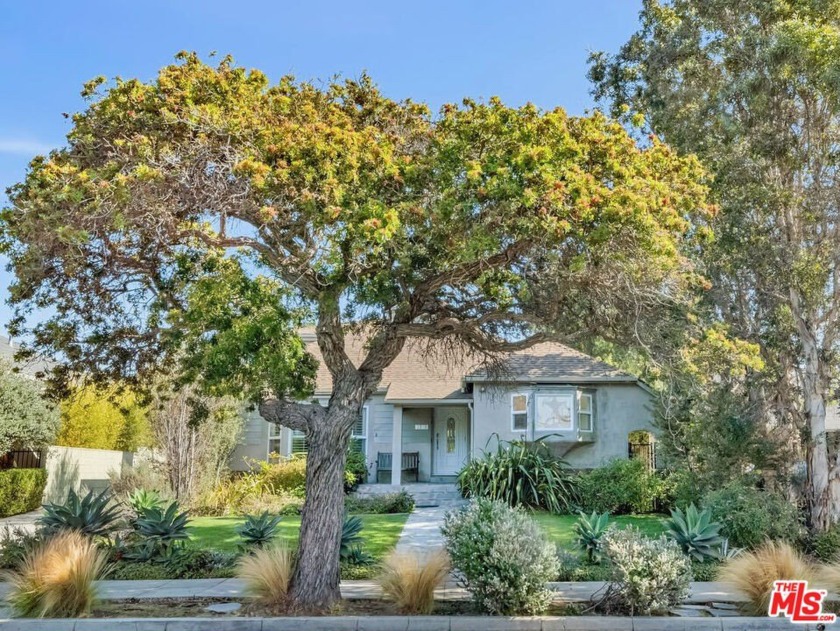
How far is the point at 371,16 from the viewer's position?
1080 cm

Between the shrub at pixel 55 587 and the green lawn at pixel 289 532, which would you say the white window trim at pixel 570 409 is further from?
the shrub at pixel 55 587

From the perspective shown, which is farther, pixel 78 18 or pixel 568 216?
pixel 78 18

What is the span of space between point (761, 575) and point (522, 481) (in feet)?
28.1

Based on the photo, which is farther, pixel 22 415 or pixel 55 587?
pixel 22 415

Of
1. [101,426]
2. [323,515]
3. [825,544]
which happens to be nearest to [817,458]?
[825,544]

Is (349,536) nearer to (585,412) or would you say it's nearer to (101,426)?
(585,412)

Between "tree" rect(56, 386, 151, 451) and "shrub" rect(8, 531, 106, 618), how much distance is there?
40.6 ft

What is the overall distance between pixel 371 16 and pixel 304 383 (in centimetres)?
623

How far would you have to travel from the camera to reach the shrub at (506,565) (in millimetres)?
7578

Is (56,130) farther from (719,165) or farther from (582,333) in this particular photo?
(719,165)

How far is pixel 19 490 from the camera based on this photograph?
17844 mm

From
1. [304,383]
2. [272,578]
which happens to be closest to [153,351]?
[304,383]

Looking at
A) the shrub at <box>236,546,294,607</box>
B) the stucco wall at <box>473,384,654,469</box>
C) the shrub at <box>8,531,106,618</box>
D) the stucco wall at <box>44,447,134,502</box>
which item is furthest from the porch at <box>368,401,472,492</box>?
the shrub at <box>8,531,106,618</box>

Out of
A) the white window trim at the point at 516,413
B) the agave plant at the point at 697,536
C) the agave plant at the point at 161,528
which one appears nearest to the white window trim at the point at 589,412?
the white window trim at the point at 516,413
